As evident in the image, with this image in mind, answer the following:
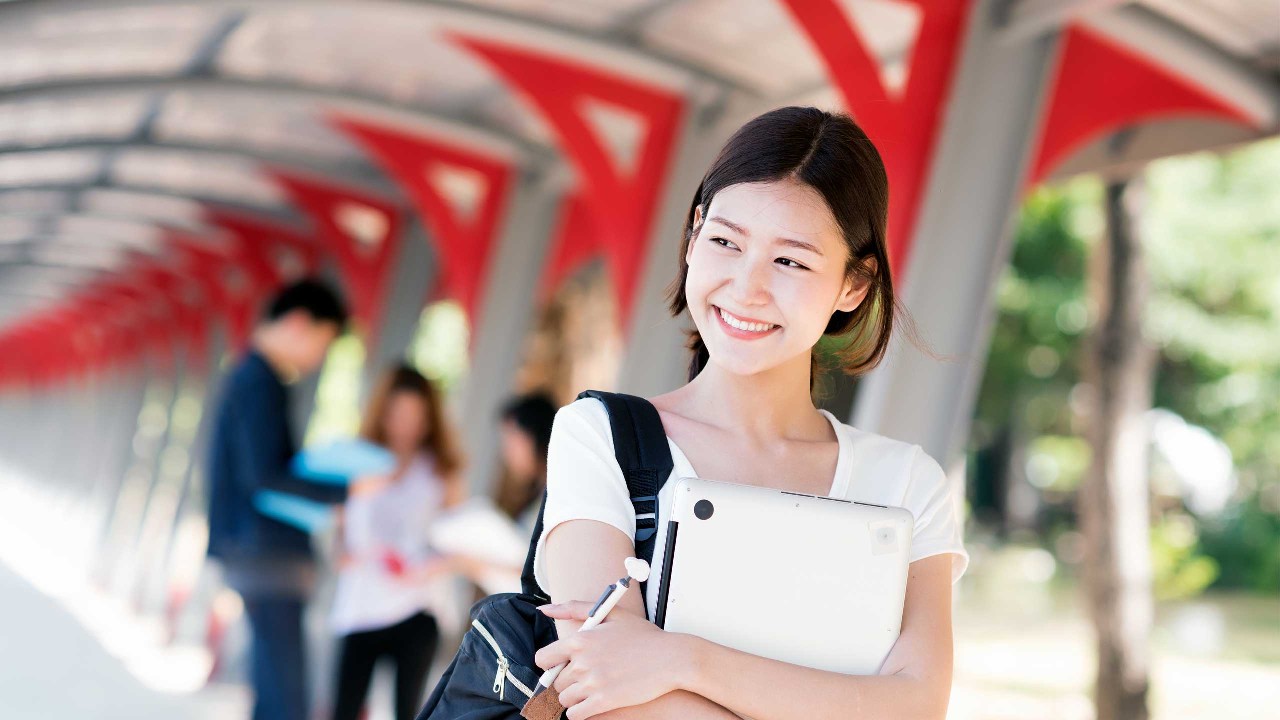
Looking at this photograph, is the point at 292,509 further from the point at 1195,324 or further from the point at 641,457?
the point at 1195,324

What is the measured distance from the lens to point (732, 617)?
4.59ft

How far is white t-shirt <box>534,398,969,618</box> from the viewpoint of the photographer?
1.44m

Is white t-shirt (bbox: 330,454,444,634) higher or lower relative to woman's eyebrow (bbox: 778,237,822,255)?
lower

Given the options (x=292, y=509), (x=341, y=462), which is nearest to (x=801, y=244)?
Answer: (x=292, y=509)

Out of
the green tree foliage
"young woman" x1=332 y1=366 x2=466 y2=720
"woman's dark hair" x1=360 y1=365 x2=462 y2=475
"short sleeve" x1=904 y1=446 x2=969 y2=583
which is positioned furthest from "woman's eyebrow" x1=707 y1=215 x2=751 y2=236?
the green tree foliage

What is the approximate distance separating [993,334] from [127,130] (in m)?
13.7

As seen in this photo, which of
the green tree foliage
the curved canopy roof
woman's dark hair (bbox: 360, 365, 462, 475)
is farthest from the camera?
the green tree foliage

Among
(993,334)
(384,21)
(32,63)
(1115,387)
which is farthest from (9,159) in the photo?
(993,334)

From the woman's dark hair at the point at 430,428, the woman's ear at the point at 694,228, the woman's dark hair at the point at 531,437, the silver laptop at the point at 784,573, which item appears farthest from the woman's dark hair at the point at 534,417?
the silver laptop at the point at 784,573

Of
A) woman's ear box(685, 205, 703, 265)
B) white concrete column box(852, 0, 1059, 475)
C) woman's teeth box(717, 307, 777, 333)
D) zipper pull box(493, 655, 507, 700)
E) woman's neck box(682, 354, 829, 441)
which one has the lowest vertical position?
zipper pull box(493, 655, 507, 700)

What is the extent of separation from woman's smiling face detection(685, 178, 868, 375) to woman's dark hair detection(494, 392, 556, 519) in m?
3.33

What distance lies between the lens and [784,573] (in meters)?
1.41

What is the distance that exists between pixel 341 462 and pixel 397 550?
1.80ft

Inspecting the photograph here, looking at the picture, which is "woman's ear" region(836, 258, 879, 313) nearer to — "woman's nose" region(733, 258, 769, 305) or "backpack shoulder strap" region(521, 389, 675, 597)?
"woman's nose" region(733, 258, 769, 305)
